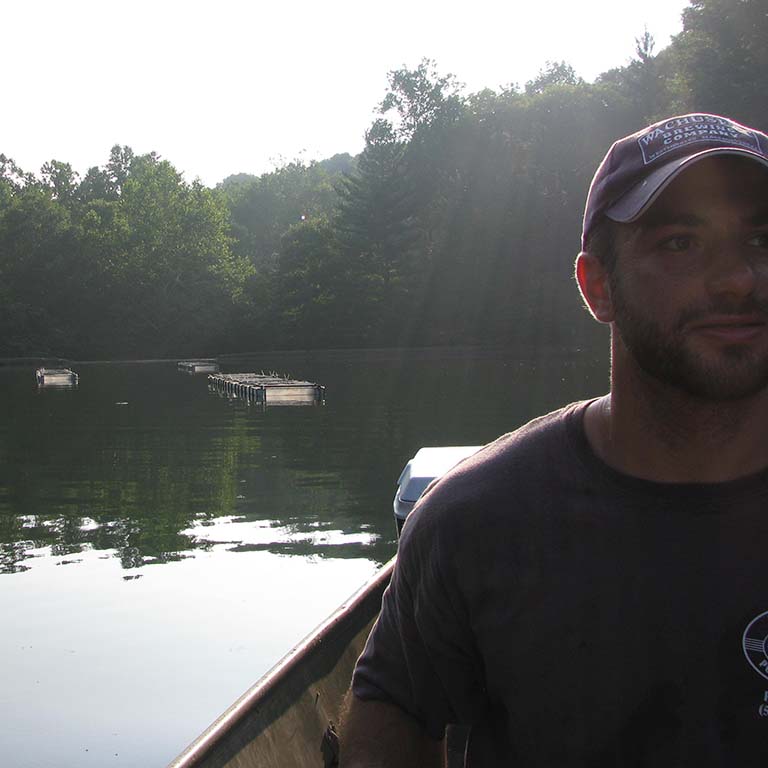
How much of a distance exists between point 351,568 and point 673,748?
1136cm

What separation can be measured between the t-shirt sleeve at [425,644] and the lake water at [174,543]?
5.70 metres

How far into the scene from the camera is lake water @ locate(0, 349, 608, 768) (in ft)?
27.2

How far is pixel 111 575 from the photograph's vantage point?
13125 mm

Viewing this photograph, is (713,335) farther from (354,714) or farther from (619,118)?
(619,118)

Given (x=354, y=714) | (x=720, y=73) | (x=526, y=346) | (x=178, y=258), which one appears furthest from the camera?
(x=178, y=258)

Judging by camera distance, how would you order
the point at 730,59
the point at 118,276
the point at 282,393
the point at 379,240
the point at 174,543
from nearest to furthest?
the point at 174,543, the point at 282,393, the point at 730,59, the point at 379,240, the point at 118,276

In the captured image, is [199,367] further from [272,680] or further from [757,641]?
[757,641]

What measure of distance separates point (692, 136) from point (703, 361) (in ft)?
1.19

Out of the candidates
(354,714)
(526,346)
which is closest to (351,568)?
(354,714)

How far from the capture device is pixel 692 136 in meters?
1.88

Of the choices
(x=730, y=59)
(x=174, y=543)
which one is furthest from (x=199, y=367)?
(x=174, y=543)

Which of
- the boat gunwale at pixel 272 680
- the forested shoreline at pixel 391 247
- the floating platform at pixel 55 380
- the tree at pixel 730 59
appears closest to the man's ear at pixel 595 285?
the boat gunwale at pixel 272 680

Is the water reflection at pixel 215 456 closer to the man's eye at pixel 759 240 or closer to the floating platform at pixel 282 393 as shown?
the floating platform at pixel 282 393

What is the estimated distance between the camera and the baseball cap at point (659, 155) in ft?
6.04
